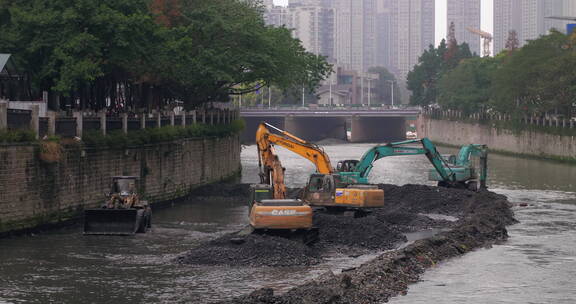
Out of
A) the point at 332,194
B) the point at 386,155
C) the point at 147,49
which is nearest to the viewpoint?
the point at 332,194

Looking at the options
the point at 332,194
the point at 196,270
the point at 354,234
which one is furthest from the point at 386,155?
the point at 196,270

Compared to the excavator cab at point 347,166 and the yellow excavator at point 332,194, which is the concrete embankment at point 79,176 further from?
the excavator cab at point 347,166

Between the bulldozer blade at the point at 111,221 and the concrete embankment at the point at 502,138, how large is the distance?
7375 centimetres

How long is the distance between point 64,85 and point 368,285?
2729cm

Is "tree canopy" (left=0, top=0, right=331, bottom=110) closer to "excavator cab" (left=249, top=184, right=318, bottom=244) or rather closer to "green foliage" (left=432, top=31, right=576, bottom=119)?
"excavator cab" (left=249, top=184, right=318, bottom=244)

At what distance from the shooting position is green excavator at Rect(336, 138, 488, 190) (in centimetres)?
6294

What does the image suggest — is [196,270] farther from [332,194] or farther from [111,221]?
[332,194]

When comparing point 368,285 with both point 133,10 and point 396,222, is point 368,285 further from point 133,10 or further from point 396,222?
point 133,10

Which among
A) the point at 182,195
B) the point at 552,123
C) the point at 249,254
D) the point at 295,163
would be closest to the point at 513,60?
the point at 552,123

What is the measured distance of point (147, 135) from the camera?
6122 cm

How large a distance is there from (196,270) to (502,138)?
Result: 109 m

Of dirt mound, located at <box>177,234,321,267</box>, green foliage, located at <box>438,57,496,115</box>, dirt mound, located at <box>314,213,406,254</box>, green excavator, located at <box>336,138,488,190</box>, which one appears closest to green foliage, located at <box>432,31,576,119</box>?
green foliage, located at <box>438,57,496,115</box>

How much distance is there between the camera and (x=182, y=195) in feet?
220

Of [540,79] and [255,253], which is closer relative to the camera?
[255,253]
